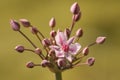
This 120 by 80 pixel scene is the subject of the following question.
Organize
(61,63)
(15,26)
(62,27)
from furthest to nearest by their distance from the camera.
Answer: (62,27), (15,26), (61,63)

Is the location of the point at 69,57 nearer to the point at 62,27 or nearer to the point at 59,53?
the point at 59,53

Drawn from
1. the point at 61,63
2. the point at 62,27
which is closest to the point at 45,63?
the point at 61,63

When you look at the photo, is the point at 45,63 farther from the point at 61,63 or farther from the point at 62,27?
the point at 62,27

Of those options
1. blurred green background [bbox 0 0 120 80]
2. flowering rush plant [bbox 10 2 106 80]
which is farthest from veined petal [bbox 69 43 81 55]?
blurred green background [bbox 0 0 120 80]

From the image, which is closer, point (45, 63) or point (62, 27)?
point (45, 63)

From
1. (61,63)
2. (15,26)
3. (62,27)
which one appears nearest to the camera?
(61,63)

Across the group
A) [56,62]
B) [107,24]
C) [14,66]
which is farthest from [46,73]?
Result: [56,62]

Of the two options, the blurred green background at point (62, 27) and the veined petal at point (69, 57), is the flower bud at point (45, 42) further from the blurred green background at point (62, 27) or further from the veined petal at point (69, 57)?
the blurred green background at point (62, 27)
